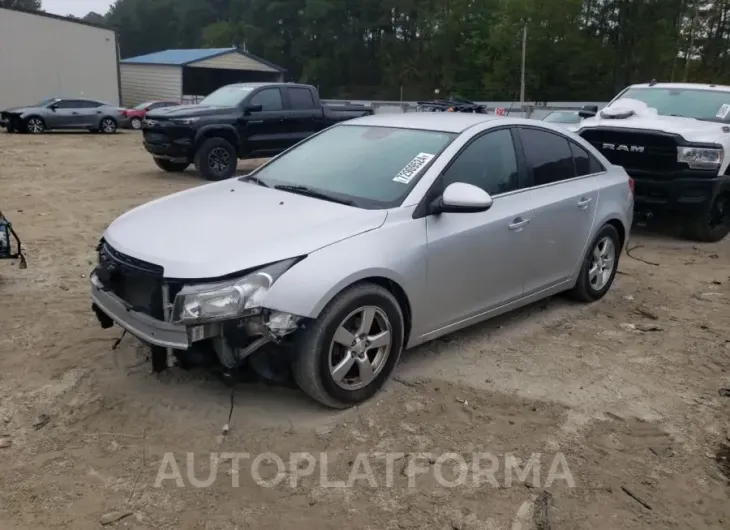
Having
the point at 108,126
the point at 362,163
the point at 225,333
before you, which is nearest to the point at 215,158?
the point at 362,163

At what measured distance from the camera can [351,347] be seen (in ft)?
12.4

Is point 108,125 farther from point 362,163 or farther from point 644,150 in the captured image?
point 362,163

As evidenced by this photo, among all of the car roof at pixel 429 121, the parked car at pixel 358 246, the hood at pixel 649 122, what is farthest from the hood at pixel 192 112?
the car roof at pixel 429 121

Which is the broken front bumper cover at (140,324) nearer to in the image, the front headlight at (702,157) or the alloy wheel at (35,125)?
the front headlight at (702,157)

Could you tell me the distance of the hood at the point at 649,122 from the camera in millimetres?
8109

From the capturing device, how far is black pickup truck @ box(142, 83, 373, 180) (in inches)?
485

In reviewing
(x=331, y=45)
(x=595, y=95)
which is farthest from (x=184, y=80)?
(x=331, y=45)

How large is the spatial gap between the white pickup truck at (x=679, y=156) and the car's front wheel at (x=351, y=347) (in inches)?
215

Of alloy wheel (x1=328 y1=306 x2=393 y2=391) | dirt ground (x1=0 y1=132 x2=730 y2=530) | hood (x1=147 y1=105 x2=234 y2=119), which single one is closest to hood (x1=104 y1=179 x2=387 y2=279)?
alloy wheel (x1=328 y1=306 x2=393 y2=391)

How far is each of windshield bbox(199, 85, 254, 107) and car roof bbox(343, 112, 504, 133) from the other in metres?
8.24

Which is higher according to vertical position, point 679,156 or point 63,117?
point 679,156

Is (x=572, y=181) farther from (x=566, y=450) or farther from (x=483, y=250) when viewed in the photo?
(x=566, y=450)

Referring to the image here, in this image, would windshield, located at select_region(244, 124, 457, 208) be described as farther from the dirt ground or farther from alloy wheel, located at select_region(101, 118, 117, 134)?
alloy wheel, located at select_region(101, 118, 117, 134)

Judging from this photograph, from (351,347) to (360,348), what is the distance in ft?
0.21
